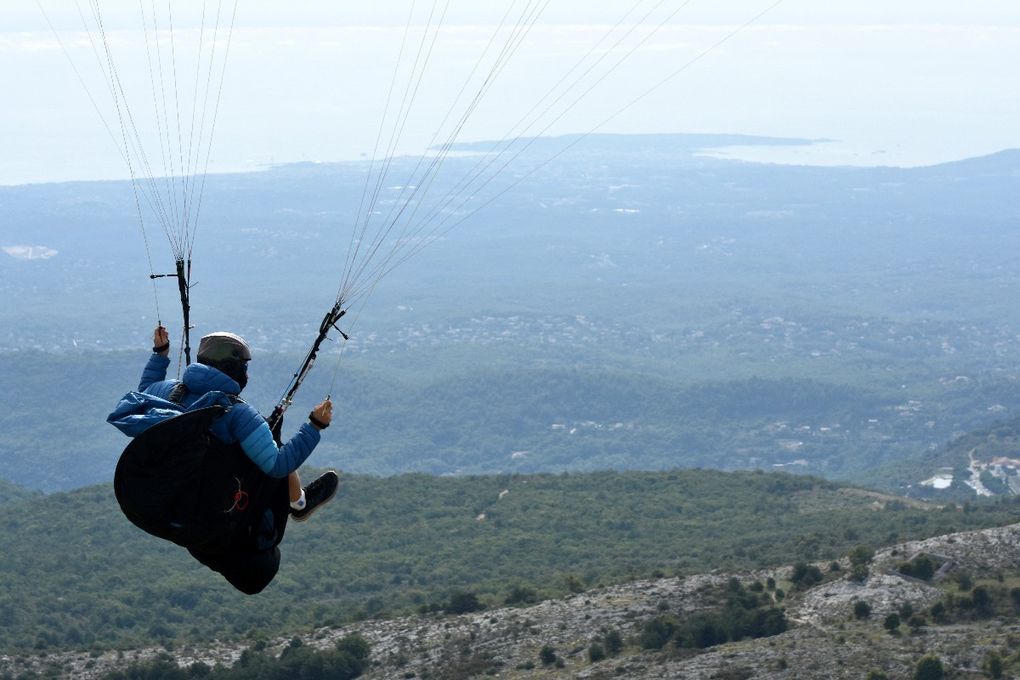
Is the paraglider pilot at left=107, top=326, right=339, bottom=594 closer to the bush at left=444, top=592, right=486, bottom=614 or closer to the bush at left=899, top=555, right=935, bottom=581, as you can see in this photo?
the bush at left=899, top=555, right=935, bottom=581

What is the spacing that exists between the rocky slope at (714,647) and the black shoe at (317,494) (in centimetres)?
1671

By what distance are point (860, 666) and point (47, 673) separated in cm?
2139

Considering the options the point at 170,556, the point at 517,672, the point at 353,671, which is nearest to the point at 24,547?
the point at 170,556

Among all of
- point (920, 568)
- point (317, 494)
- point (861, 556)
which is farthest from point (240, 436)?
point (861, 556)

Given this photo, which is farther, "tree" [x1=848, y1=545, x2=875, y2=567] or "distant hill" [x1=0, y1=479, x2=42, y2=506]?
"distant hill" [x1=0, y1=479, x2=42, y2=506]

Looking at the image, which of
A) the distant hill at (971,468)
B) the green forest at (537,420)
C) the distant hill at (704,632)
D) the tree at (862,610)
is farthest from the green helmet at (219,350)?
the green forest at (537,420)

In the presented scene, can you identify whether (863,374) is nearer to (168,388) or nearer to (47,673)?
(47,673)

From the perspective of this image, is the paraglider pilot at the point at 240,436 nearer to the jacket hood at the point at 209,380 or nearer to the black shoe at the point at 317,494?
the jacket hood at the point at 209,380

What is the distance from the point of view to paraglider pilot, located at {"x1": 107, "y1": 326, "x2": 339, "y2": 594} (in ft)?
43.2

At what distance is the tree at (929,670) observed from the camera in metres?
27.5

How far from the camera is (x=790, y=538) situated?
50438 mm

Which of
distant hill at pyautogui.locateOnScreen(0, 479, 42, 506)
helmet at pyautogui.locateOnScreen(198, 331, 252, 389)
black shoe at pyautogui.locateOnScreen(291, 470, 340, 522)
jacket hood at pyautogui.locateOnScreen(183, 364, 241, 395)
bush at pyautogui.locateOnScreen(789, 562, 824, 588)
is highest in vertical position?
helmet at pyautogui.locateOnScreen(198, 331, 252, 389)

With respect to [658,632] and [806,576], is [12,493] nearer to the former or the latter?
[658,632]

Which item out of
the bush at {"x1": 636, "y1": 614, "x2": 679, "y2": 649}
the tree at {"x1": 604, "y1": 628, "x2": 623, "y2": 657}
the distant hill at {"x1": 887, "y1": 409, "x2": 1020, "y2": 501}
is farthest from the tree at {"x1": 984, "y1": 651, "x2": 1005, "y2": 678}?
the distant hill at {"x1": 887, "y1": 409, "x2": 1020, "y2": 501}
